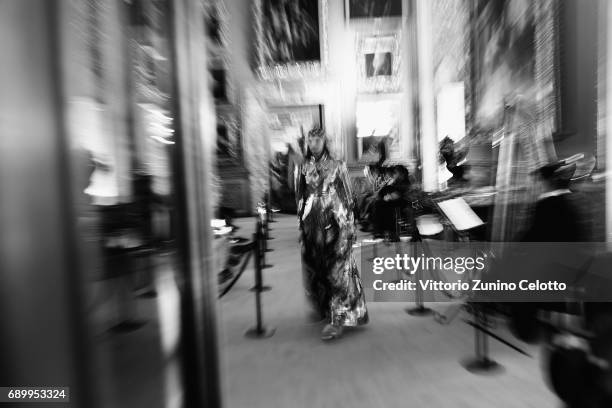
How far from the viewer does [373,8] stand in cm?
1012

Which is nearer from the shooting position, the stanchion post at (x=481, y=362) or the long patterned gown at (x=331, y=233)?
the stanchion post at (x=481, y=362)

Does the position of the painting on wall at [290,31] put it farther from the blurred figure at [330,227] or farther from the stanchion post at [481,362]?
the stanchion post at [481,362]

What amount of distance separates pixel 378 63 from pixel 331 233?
8436 millimetres

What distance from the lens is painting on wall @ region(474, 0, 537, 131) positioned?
10.9 ft

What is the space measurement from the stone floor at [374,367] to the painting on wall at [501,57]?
5.82ft

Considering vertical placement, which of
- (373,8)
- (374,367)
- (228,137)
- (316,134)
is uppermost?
(373,8)

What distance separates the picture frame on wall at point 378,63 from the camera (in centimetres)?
998

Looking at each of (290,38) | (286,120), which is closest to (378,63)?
(290,38)

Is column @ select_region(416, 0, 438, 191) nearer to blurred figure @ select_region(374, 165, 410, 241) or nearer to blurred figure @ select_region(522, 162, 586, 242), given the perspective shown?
blurred figure @ select_region(374, 165, 410, 241)

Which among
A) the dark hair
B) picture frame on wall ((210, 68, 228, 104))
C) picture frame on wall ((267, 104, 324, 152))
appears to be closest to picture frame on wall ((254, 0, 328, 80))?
picture frame on wall ((267, 104, 324, 152))

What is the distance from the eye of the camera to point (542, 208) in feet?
7.46

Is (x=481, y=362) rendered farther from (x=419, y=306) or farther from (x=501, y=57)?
(x=501, y=57)

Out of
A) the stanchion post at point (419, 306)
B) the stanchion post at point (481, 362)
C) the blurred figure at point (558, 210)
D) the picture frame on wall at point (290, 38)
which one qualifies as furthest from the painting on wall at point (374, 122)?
the stanchion post at point (481, 362)

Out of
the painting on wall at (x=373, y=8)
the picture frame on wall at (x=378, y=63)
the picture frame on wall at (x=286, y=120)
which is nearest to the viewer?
the painting on wall at (x=373, y=8)
